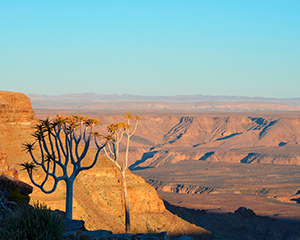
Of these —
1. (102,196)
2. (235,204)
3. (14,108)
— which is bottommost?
(235,204)

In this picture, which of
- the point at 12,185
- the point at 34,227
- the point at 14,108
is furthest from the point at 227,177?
the point at 34,227

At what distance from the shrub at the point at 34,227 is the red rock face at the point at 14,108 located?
30.1 m

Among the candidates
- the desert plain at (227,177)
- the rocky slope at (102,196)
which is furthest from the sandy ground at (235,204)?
the rocky slope at (102,196)

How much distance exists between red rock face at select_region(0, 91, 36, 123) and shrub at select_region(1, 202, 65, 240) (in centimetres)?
3010

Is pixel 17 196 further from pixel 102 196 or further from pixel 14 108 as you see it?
pixel 14 108

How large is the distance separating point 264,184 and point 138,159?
76.8 meters

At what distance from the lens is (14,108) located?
42.4m

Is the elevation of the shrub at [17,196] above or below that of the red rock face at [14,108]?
below

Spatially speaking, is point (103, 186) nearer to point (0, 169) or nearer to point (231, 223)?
point (0, 169)

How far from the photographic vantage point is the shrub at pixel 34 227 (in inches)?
488

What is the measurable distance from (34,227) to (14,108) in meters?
31.8

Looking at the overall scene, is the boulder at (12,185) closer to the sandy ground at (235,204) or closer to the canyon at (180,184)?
the canyon at (180,184)

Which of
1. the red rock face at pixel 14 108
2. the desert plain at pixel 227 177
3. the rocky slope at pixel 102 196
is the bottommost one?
the desert plain at pixel 227 177

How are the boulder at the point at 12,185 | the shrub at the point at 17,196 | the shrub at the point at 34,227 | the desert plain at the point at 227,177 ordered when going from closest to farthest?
the shrub at the point at 34,227, the shrub at the point at 17,196, the boulder at the point at 12,185, the desert plain at the point at 227,177
